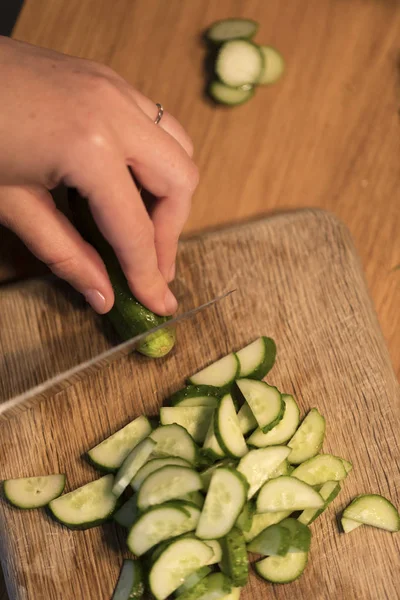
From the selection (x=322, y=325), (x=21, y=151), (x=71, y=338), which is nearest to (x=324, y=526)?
(x=322, y=325)

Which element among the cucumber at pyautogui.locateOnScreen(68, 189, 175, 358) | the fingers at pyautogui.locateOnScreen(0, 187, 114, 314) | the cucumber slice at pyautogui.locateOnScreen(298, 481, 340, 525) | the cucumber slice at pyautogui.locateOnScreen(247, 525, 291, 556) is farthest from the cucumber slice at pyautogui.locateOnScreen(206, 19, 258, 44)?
the cucumber slice at pyautogui.locateOnScreen(247, 525, 291, 556)

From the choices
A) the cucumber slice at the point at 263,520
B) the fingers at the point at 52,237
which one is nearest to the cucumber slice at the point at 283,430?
the cucumber slice at the point at 263,520

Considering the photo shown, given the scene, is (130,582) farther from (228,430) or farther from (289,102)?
(289,102)

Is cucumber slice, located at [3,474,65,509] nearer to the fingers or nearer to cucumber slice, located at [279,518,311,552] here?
the fingers

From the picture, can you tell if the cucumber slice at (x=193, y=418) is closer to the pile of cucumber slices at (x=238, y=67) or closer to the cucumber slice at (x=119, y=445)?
the cucumber slice at (x=119, y=445)

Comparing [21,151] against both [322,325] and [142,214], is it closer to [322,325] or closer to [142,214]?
[142,214]

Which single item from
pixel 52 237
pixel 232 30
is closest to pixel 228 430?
pixel 52 237
